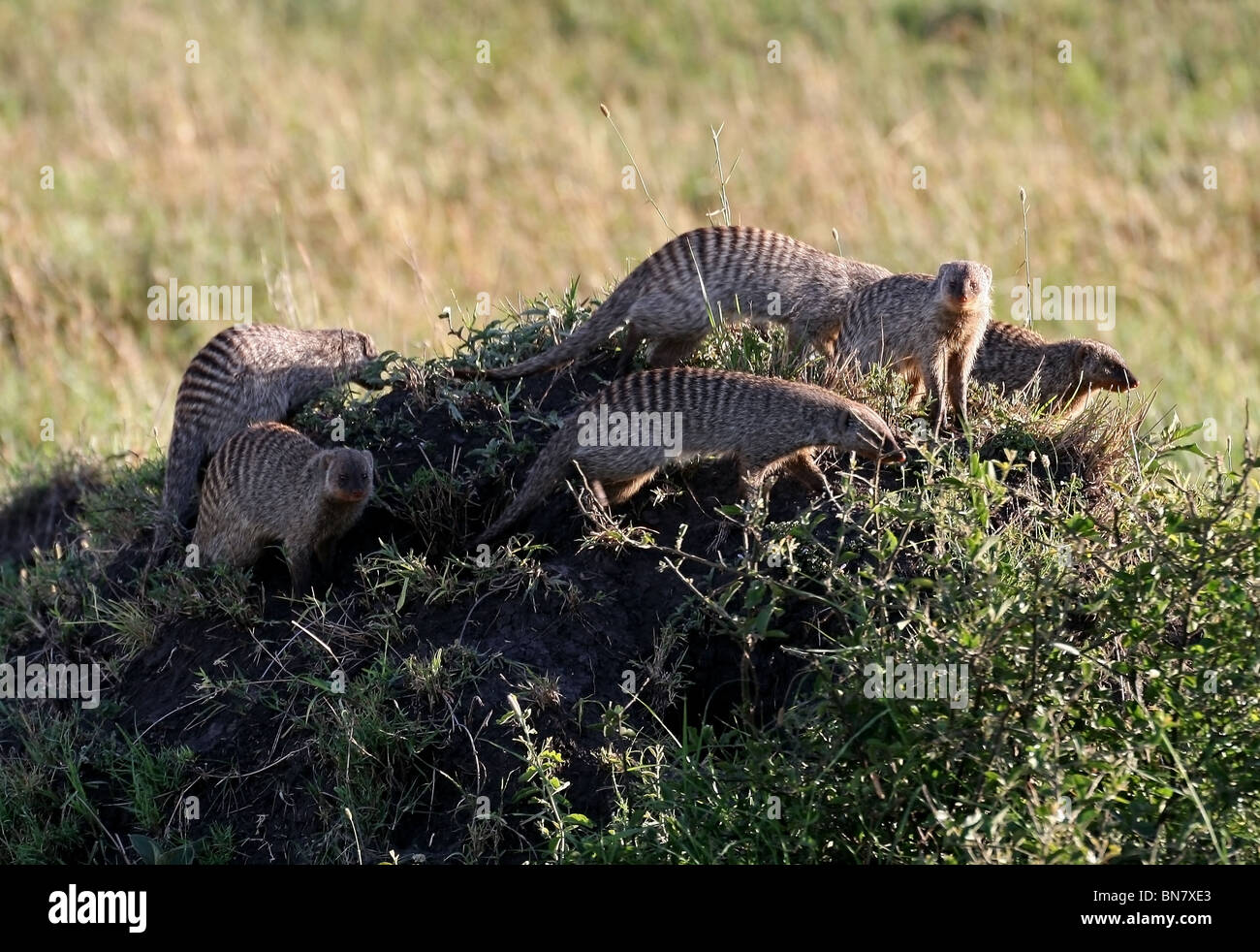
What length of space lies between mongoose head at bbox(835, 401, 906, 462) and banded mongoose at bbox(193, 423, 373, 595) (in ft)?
4.31

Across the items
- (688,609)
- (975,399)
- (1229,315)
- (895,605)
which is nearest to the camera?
(895,605)

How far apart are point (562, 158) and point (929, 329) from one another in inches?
243

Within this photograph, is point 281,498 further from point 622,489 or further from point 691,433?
point 691,433

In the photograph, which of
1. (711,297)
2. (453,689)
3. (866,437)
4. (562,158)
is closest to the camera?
(453,689)

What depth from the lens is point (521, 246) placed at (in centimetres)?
941

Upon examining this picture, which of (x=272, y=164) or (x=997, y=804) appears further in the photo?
(x=272, y=164)

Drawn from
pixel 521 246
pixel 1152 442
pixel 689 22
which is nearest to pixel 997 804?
pixel 1152 442

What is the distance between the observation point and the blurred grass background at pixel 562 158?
8.42 meters

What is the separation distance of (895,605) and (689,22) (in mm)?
10177

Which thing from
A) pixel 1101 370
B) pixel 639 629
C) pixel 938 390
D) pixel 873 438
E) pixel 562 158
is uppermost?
pixel 562 158

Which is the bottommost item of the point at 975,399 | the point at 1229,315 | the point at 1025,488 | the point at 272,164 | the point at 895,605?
the point at 895,605

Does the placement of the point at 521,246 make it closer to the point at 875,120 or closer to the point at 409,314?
the point at 409,314

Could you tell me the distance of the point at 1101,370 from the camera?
507cm

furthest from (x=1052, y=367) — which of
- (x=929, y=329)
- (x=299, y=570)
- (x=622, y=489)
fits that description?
(x=299, y=570)
